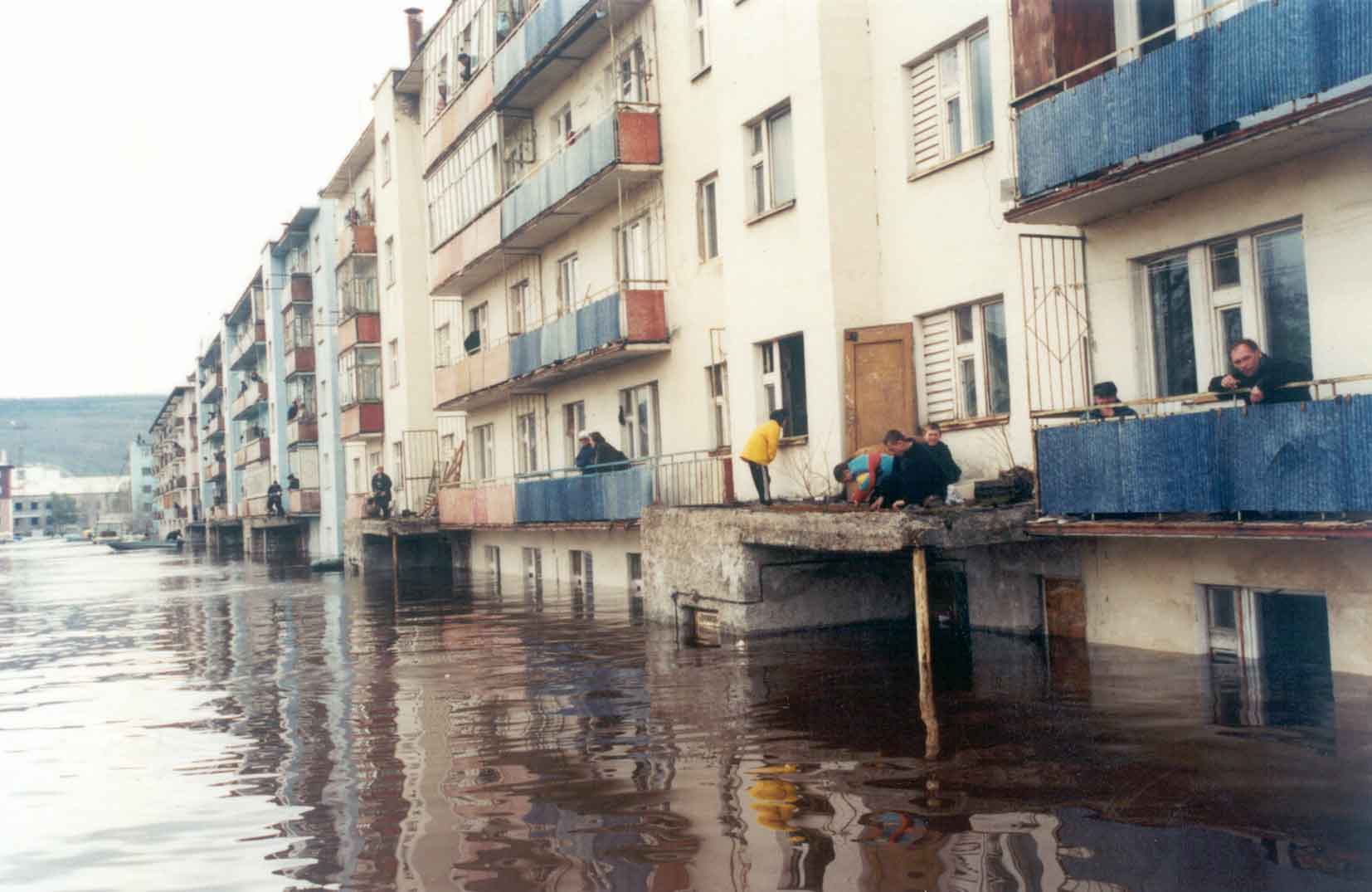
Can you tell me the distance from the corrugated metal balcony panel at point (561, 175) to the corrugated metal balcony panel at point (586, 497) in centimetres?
525

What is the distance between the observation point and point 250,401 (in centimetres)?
7912

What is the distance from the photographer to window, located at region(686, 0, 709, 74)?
2278cm

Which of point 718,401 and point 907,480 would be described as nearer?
point 907,480

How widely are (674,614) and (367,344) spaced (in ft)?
99.1

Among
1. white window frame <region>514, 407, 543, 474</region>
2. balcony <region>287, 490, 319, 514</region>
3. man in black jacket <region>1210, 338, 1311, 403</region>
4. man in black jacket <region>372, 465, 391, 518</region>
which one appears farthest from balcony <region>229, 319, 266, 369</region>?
man in black jacket <region>1210, 338, 1311, 403</region>

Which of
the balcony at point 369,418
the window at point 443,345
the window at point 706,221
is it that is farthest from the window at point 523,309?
the balcony at point 369,418

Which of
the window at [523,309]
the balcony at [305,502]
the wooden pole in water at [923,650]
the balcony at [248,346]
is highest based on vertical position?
the balcony at [248,346]

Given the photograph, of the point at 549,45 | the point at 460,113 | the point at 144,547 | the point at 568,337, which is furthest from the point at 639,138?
the point at 144,547

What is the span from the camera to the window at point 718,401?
23047 mm

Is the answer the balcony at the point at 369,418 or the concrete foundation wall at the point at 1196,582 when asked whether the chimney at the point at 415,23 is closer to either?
the balcony at the point at 369,418

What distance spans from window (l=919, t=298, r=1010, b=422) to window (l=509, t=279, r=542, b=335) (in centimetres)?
1577

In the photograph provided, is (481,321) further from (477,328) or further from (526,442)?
(526,442)

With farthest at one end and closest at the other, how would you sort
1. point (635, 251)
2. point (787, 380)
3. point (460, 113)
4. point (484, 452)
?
point (484, 452), point (460, 113), point (635, 251), point (787, 380)

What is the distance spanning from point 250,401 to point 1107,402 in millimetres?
71659
